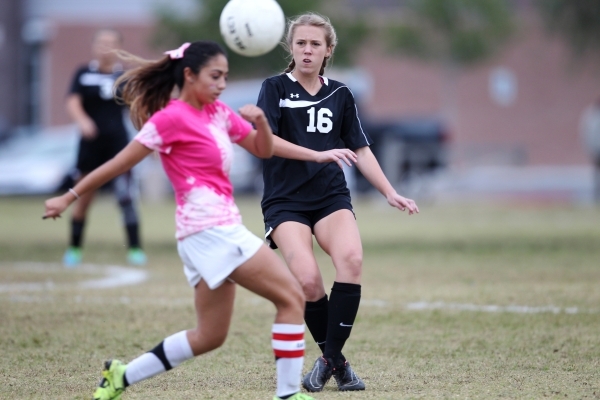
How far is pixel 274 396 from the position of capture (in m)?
4.76

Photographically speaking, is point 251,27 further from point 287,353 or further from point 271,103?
point 287,353

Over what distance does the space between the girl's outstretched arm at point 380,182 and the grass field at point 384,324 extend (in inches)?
38.5

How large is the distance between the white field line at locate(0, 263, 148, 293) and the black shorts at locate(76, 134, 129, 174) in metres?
1.15

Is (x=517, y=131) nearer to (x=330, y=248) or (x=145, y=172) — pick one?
(x=145, y=172)

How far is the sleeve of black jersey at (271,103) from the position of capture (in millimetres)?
5484

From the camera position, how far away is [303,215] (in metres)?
5.50

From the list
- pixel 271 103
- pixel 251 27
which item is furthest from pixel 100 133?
pixel 271 103

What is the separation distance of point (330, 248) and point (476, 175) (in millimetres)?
31266

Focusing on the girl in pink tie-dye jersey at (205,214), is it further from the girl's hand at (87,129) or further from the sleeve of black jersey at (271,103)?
the girl's hand at (87,129)

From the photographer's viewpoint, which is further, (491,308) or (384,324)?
(491,308)

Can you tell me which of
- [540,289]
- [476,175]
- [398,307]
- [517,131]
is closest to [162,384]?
[398,307]

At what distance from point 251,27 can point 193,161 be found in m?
1.58

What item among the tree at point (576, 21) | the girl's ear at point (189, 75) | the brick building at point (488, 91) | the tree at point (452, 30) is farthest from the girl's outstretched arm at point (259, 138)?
the brick building at point (488, 91)

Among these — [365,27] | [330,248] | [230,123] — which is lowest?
[330,248]
